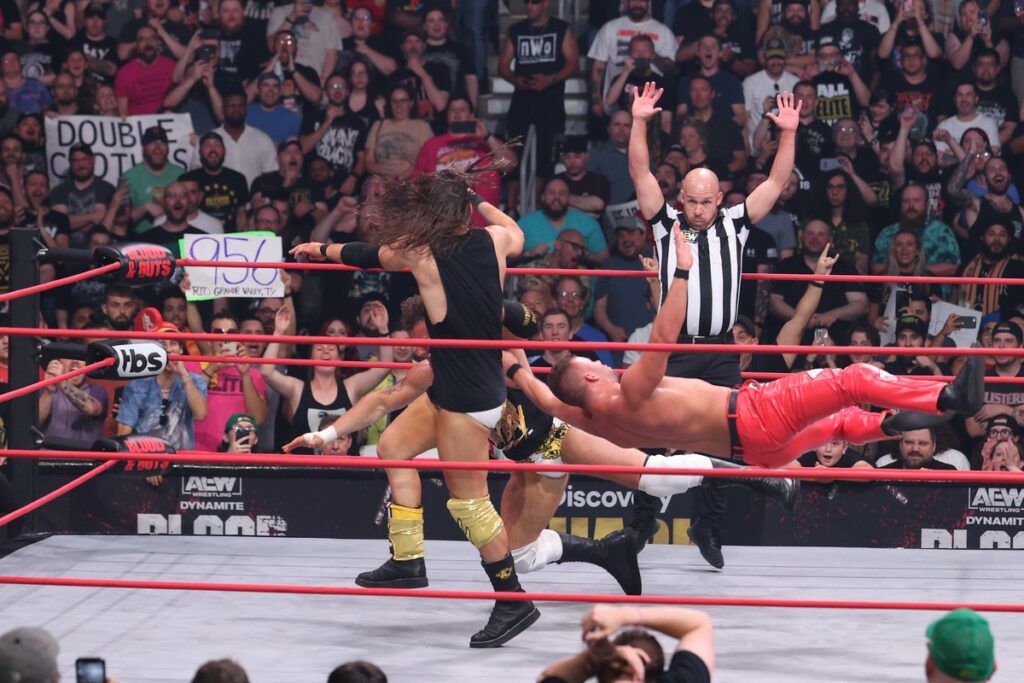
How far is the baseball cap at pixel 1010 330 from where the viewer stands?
698cm

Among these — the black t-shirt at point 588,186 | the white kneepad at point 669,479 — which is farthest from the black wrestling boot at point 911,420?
the black t-shirt at point 588,186

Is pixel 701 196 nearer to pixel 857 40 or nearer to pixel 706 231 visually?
pixel 706 231

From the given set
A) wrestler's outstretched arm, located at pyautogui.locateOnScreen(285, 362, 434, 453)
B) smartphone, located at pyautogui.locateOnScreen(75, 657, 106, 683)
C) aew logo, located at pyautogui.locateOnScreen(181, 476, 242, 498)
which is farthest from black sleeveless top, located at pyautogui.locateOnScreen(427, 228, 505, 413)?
smartphone, located at pyautogui.locateOnScreen(75, 657, 106, 683)

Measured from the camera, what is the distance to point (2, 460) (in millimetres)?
6391

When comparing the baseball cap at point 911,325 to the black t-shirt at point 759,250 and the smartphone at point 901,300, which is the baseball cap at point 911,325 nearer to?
the smartphone at point 901,300

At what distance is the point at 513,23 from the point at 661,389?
4.65 m

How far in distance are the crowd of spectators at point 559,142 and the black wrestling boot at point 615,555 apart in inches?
75.8

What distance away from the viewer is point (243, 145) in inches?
325

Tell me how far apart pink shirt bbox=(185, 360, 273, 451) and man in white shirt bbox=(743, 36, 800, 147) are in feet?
10.1

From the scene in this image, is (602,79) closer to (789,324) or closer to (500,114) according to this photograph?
(500,114)

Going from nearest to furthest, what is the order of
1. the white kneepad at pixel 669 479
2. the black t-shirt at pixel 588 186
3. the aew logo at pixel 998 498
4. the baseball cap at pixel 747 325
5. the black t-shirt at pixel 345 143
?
the white kneepad at pixel 669 479 < the aew logo at pixel 998 498 < the baseball cap at pixel 747 325 < the black t-shirt at pixel 588 186 < the black t-shirt at pixel 345 143

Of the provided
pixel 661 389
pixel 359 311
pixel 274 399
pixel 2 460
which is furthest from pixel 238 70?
pixel 661 389

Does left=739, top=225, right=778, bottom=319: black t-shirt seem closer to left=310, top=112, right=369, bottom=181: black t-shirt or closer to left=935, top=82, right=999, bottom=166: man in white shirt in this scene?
left=935, top=82, right=999, bottom=166: man in white shirt

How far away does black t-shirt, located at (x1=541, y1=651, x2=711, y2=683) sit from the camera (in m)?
3.16
